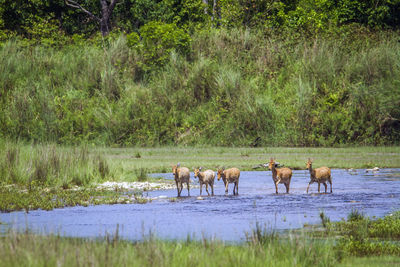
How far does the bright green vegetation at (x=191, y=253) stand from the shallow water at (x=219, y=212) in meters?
1.27

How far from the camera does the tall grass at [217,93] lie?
3341 cm

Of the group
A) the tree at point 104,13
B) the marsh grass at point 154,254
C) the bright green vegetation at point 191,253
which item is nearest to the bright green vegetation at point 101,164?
the bright green vegetation at point 191,253

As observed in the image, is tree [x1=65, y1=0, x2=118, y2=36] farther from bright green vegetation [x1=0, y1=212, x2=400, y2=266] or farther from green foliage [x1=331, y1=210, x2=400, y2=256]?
bright green vegetation [x1=0, y1=212, x2=400, y2=266]

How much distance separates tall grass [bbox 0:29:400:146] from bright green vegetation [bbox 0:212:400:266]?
72.9 ft

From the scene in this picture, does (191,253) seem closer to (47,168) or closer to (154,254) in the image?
(154,254)

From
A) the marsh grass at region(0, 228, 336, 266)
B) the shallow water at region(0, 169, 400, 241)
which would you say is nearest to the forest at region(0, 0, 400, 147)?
the shallow water at region(0, 169, 400, 241)

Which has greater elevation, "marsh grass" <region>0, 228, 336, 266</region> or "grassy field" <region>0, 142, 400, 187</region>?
"grassy field" <region>0, 142, 400, 187</region>

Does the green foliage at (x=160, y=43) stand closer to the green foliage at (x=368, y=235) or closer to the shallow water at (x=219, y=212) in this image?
the shallow water at (x=219, y=212)

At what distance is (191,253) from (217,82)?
28.0 meters

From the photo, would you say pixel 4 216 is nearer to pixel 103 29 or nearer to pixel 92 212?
pixel 92 212

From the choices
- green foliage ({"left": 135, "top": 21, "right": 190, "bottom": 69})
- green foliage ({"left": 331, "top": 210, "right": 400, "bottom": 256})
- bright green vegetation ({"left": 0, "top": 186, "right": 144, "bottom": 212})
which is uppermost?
green foliage ({"left": 135, "top": 21, "right": 190, "bottom": 69})

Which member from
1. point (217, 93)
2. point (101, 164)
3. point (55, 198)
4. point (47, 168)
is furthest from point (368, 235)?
point (217, 93)

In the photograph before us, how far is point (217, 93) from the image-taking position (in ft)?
121

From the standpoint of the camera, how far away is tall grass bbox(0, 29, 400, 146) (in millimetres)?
33406
